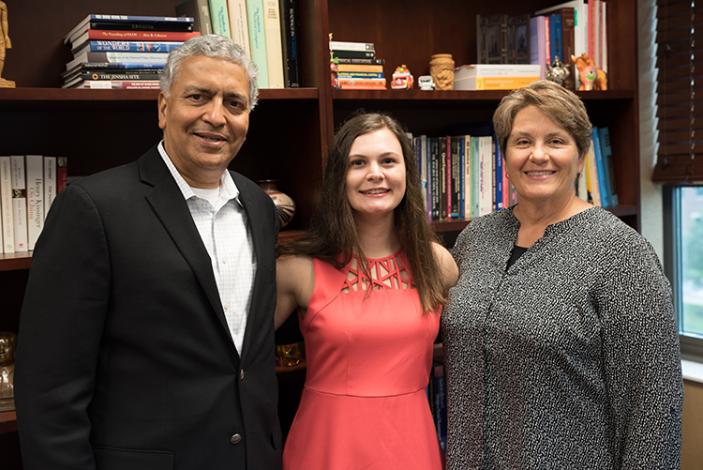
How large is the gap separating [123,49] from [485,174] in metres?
1.24

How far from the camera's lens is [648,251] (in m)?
1.69

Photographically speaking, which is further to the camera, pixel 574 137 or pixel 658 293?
pixel 574 137

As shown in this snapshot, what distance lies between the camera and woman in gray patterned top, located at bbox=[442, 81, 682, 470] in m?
1.63

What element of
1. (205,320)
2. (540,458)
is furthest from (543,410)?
(205,320)

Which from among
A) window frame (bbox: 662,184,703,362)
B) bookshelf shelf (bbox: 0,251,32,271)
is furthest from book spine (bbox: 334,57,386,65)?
window frame (bbox: 662,184,703,362)

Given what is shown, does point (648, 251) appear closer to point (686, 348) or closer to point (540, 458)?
point (540, 458)

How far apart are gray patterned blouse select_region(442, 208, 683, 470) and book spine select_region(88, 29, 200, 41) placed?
3.42 ft

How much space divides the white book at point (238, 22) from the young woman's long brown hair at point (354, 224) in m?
0.38

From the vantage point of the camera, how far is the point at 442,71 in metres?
2.37

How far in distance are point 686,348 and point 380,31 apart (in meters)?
1.83

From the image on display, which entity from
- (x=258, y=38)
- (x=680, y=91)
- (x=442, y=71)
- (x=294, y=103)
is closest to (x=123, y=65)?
(x=258, y=38)

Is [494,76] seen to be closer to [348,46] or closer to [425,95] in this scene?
[425,95]

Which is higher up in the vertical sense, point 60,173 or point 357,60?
point 357,60

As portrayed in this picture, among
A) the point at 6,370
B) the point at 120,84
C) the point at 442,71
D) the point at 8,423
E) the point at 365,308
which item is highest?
the point at 442,71
